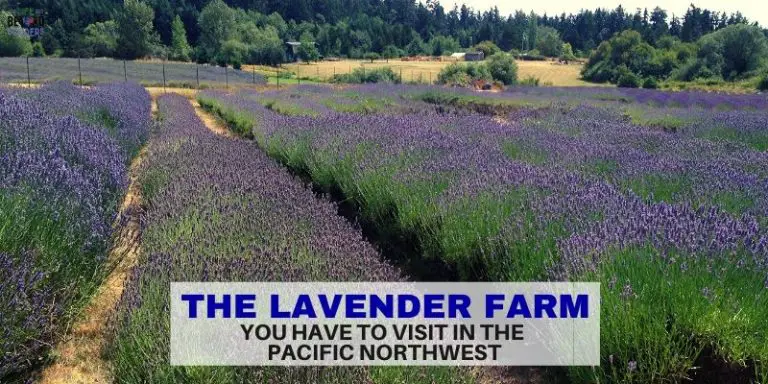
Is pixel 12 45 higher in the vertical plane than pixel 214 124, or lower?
higher

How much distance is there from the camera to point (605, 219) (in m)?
2.84

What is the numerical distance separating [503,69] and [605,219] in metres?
39.5

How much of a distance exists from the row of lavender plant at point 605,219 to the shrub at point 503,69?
33946mm

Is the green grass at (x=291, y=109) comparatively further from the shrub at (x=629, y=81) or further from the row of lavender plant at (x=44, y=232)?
the shrub at (x=629, y=81)

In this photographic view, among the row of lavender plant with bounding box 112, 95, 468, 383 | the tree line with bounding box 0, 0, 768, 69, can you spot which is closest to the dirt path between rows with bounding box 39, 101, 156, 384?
the row of lavender plant with bounding box 112, 95, 468, 383

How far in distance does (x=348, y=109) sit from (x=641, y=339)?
36.4ft

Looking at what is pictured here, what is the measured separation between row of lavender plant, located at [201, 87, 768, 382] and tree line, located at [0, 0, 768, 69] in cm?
4770

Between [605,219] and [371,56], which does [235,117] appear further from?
[371,56]

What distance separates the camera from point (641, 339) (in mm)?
2193

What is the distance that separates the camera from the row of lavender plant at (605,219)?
2156 millimetres

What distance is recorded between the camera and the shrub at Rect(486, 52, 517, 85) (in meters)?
39.8

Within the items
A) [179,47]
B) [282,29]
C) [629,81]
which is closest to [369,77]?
[629,81]

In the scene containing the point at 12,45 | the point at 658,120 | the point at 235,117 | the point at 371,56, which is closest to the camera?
the point at 658,120

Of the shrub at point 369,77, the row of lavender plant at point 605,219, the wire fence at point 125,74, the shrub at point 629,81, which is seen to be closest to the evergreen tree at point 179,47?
the wire fence at point 125,74
